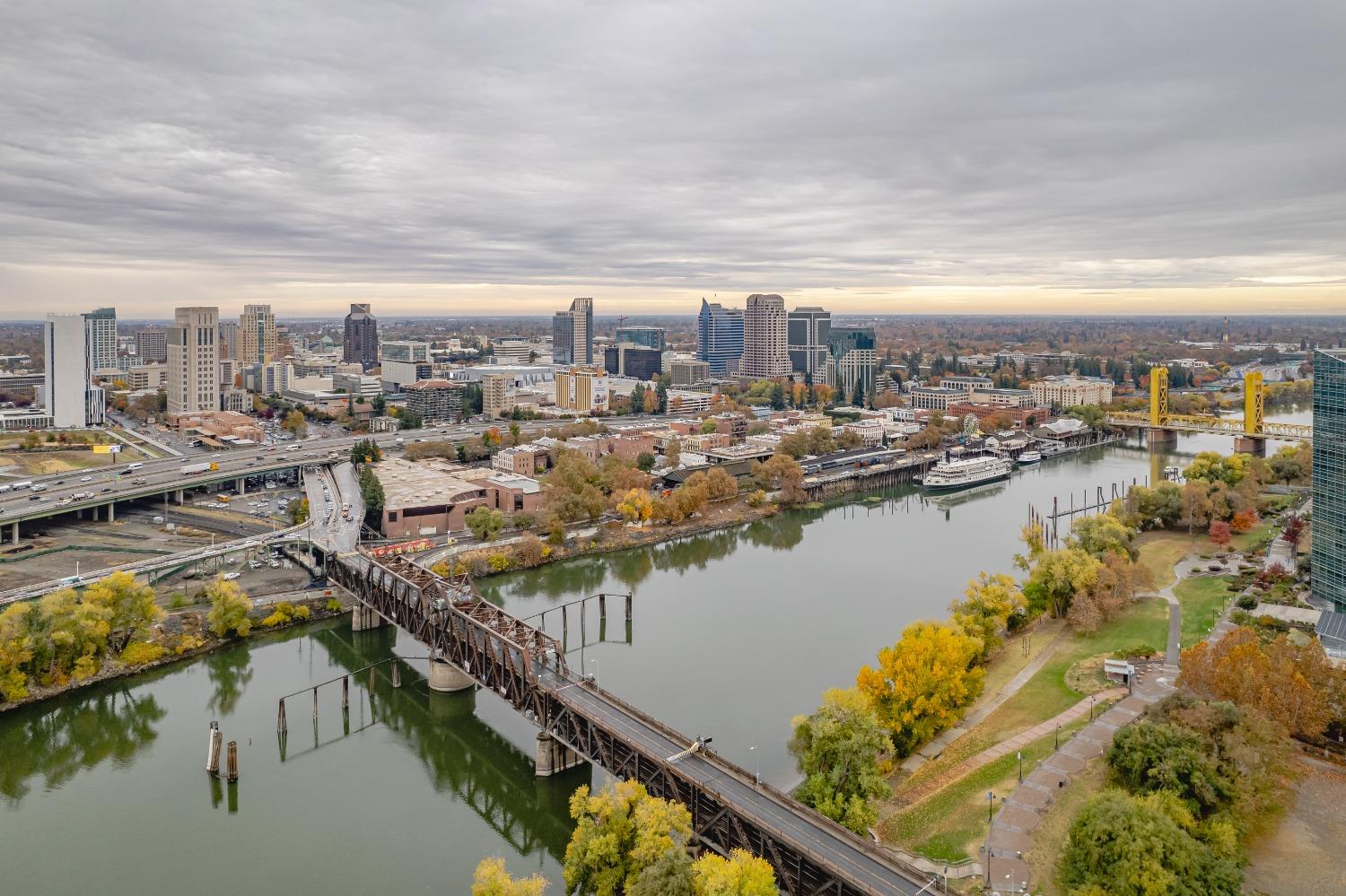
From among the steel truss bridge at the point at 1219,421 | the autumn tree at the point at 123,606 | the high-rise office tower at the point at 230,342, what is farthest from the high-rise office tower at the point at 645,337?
the autumn tree at the point at 123,606

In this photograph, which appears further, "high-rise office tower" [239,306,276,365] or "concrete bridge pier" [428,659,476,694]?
"high-rise office tower" [239,306,276,365]

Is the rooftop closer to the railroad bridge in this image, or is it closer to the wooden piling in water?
the railroad bridge

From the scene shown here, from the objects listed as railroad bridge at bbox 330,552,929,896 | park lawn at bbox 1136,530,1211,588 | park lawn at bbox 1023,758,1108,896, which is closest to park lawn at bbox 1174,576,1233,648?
park lawn at bbox 1136,530,1211,588

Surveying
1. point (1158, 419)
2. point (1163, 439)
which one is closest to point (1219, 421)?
point (1163, 439)

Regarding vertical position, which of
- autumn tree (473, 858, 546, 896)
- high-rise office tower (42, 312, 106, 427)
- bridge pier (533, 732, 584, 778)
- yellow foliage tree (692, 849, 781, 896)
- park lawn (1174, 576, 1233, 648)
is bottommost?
bridge pier (533, 732, 584, 778)

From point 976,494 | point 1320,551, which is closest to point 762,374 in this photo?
point 976,494
